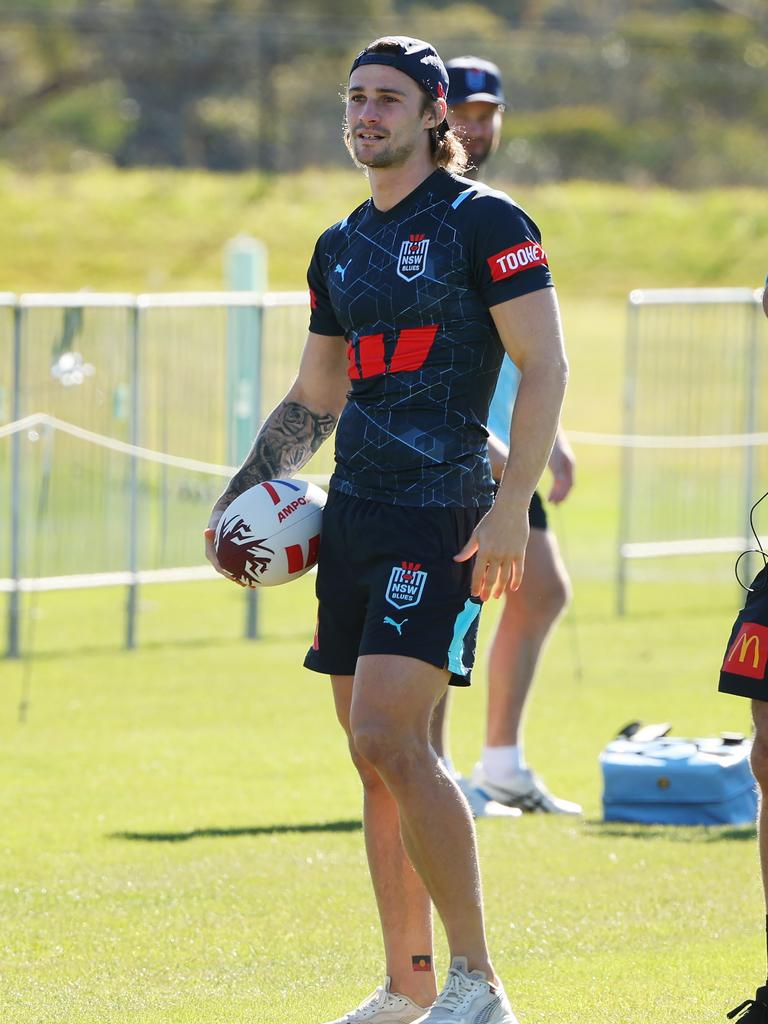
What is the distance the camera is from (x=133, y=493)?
496 inches

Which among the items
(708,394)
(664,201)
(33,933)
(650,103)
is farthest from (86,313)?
(650,103)

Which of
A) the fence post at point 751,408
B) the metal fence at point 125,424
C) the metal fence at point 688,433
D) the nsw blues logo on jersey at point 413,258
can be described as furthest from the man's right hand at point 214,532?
the fence post at point 751,408

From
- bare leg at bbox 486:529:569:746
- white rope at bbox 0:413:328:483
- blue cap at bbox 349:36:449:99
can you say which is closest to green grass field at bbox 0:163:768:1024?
bare leg at bbox 486:529:569:746

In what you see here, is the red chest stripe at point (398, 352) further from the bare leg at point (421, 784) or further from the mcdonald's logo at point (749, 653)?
the mcdonald's logo at point (749, 653)

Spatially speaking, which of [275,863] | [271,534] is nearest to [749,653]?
[271,534]

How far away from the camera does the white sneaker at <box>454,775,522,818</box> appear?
7.71 meters

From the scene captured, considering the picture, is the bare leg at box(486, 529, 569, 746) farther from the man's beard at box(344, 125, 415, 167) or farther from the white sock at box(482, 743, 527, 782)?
the man's beard at box(344, 125, 415, 167)

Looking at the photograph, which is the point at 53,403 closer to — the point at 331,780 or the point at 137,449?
the point at 137,449

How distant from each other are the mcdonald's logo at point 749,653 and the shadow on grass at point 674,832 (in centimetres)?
259

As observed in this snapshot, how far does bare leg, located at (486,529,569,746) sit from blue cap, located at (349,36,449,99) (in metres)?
3.10

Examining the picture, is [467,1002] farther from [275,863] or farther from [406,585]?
[275,863]

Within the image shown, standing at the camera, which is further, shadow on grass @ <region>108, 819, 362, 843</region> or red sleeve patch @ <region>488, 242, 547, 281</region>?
shadow on grass @ <region>108, 819, 362, 843</region>

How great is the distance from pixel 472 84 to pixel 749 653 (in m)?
3.39

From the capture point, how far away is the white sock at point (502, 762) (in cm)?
783
